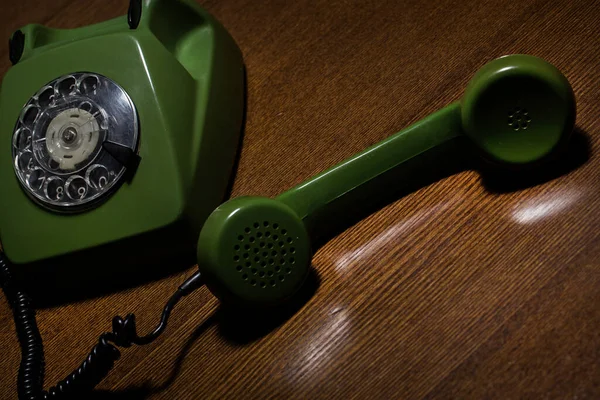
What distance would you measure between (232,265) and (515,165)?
12.3 inches

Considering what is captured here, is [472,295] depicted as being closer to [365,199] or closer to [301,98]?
[365,199]

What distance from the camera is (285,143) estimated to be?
2.63 ft

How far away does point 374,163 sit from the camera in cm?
66

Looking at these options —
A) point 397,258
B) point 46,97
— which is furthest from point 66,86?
point 397,258

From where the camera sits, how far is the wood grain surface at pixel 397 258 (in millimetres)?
593

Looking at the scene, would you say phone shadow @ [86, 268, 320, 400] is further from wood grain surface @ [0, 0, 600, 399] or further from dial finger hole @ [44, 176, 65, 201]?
dial finger hole @ [44, 176, 65, 201]

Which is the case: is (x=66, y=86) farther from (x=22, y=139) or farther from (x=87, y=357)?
(x=87, y=357)

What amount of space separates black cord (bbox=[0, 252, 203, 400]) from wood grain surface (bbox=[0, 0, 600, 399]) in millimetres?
22

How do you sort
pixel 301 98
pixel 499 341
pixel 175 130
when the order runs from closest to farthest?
pixel 499 341, pixel 175 130, pixel 301 98

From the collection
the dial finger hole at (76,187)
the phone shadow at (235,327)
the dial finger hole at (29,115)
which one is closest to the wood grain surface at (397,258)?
the phone shadow at (235,327)

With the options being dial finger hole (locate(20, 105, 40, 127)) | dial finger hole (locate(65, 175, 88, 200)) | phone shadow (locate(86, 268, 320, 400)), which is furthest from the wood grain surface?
dial finger hole (locate(20, 105, 40, 127))

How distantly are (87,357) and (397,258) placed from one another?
35 cm

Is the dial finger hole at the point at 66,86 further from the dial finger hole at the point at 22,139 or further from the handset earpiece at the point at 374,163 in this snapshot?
the handset earpiece at the point at 374,163

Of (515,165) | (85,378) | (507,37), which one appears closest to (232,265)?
(85,378)
